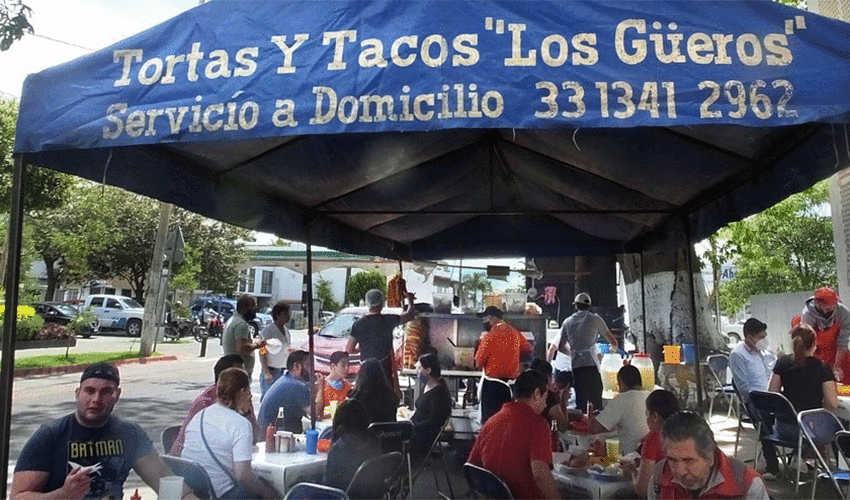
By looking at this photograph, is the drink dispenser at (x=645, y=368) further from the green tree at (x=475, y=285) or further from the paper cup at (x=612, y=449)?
the green tree at (x=475, y=285)

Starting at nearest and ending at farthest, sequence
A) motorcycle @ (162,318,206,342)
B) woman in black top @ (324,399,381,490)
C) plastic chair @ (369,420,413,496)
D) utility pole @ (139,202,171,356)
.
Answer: woman in black top @ (324,399,381,490)
plastic chair @ (369,420,413,496)
utility pole @ (139,202,171,356)
motorcycle @ (162,318,206,342)

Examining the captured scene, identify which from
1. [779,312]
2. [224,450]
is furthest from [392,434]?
[779,312]

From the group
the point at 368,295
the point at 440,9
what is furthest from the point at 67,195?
the point at 440,9

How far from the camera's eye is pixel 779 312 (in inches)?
572

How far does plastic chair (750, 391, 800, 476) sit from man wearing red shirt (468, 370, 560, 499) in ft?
9.98

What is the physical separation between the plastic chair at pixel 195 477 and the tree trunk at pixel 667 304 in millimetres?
7996

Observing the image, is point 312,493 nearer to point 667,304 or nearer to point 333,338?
point 667,304

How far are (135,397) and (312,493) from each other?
9.10 meters

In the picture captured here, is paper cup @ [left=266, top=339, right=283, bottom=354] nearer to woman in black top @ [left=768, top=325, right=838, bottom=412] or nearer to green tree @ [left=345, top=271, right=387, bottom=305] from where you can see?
woman in black top @ [left=768, top=325, right=838, bottom=412]

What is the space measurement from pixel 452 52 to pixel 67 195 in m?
18.8

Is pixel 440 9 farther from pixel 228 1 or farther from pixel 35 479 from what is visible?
pixel 35 479

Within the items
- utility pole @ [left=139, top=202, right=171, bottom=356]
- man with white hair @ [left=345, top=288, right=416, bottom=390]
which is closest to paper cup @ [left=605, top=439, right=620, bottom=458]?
man with white hair @ [left=345, top=288, right=416, bottom=390]

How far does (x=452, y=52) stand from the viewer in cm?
240

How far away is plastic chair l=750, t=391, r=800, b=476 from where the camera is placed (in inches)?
204
